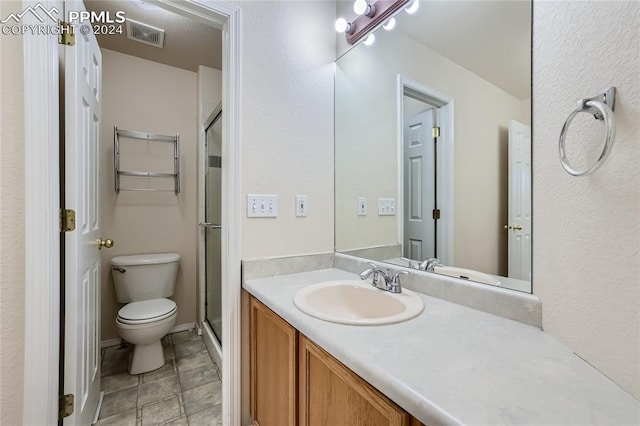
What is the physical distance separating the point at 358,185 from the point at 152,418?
1.66 meters

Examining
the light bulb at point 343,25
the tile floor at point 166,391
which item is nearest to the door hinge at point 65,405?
the tile floor at point 166,391

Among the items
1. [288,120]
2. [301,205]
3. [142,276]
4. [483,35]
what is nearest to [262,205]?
Answer: [301,205]

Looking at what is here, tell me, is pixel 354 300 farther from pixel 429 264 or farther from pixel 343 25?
pixel 343 25

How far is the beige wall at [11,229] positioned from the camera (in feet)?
3.05

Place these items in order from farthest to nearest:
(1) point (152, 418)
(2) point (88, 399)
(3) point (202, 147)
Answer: (3) point (202, 147) < (1) point (152, 418) < (2) point (88, 399)

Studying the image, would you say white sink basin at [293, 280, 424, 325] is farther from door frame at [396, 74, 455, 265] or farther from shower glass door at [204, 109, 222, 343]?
shower glass door at [204, 109, 222, 343]

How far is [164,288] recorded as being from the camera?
7.26 feet

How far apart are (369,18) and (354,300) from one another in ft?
4.52

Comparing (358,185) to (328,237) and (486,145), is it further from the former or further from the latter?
(486,145)

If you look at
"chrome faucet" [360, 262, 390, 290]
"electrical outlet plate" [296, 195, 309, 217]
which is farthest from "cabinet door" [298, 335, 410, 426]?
"electrical outlet plate" [296, 195, 309, 217]

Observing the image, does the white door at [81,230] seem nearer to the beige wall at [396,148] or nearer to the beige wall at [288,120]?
the beige wall at [288,120]

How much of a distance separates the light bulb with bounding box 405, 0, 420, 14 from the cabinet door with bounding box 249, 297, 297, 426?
143 cm

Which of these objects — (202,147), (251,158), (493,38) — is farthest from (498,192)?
(202,147)

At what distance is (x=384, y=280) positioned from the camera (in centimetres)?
109
